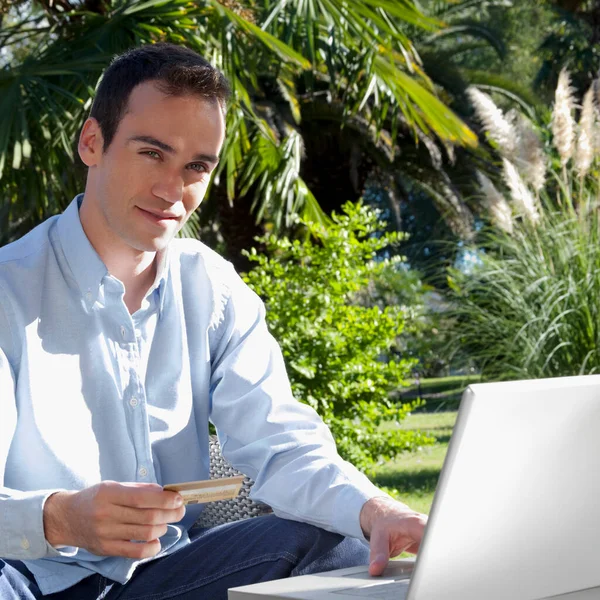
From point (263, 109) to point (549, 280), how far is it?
321 cm

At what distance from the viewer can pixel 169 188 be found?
1827mm

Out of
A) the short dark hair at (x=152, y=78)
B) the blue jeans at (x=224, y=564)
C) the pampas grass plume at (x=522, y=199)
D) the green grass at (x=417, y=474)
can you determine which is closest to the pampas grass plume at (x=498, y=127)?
the pampas grass plume at (x=522, y=199)

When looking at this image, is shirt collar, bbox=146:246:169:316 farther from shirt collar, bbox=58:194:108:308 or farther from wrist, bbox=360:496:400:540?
wrist, bbox=360:496:400:540

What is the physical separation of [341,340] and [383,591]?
368 centimetres

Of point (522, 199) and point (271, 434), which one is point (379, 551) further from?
point (522, 199)

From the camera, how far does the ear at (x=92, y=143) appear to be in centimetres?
189

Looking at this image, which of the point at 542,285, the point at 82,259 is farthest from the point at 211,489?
the point at 542,285

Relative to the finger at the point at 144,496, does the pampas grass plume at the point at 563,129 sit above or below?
above

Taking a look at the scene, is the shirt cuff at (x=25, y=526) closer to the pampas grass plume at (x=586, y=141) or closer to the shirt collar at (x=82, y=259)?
the shirt collar at (x=82, y=259)

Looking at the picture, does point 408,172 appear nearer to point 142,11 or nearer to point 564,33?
point 142,11

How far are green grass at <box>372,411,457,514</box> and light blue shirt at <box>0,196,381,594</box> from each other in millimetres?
2745

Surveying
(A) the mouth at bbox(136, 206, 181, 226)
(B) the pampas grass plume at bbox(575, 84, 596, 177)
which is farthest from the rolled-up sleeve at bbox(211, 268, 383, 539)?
(B) the pampas grass plume at bbox(575, 84, 596, 177)

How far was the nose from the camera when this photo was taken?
1.82 meters

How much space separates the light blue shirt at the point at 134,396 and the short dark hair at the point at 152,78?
199mm
